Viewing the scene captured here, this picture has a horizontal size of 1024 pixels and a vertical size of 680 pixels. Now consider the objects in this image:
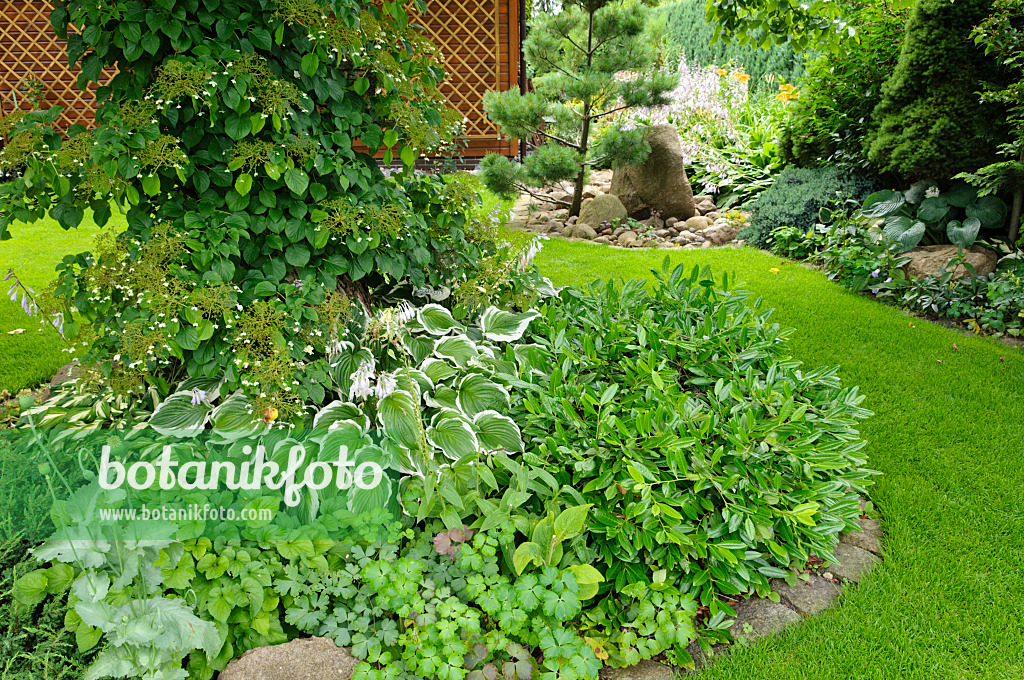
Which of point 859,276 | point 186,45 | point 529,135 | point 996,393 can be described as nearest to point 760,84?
point 529,135

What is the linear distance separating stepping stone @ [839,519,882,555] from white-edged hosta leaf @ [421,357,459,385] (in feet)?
5.00

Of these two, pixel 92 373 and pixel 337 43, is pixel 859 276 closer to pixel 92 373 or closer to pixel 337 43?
pixel 337 43

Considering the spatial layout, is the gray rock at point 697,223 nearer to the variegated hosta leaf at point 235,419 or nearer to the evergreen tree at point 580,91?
the evergreen tree at point 580,91

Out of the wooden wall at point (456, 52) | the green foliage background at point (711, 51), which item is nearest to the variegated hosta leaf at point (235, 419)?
the wooden wall at point (456, 52)

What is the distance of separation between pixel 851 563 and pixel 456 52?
28.7 ft

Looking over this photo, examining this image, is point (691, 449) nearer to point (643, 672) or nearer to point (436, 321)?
point (643, 672)

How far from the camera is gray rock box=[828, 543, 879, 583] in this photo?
2.16 meters

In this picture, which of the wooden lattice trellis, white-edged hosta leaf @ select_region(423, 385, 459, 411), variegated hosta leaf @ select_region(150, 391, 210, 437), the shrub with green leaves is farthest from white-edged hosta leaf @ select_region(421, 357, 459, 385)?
the wooden lattice trellis

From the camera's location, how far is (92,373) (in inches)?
87.0

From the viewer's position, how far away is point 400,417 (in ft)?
7.08

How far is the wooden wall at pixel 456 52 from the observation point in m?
9.18

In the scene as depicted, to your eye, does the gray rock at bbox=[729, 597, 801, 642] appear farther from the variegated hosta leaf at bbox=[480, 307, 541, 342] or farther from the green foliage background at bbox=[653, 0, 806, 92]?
the green foliage background at bbox=[653, 0, 806, 92]

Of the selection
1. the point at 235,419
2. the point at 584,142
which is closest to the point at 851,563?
the point at 235,419

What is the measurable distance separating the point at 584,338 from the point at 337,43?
143 centimetres
